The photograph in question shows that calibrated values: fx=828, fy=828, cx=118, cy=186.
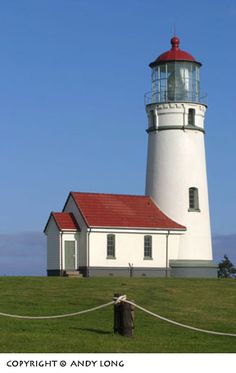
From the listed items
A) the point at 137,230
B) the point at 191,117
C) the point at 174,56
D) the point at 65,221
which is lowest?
the point at 137,230

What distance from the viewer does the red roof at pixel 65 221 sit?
139 ft

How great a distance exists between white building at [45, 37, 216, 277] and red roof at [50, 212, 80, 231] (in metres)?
0.05

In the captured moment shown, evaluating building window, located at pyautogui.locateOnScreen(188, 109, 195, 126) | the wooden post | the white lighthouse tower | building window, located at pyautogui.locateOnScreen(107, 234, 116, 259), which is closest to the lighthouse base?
the white lighthouse tower

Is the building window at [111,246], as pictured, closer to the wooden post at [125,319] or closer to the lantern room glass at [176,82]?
the lantern room glass at [176,82]

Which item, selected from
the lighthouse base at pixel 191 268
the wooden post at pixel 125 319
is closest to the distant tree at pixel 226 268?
the lighthouse base at pixel 191 268

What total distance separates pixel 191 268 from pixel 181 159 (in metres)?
5.76

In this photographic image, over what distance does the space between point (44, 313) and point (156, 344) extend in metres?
5.87

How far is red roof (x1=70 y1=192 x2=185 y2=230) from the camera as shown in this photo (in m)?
42.4

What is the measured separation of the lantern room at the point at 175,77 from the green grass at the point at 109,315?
44.6 ft

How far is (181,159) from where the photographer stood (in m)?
43.8

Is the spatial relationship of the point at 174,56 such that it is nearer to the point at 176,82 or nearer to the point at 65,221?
the point at 176,82

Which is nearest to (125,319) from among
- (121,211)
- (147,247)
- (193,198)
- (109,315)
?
(109,315)
